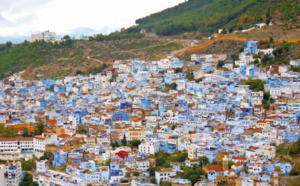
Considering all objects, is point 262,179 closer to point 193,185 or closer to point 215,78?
point 193,185

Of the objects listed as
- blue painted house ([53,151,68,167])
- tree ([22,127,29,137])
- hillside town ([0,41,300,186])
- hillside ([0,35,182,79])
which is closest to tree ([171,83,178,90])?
hillside town ([0,41,300,186])

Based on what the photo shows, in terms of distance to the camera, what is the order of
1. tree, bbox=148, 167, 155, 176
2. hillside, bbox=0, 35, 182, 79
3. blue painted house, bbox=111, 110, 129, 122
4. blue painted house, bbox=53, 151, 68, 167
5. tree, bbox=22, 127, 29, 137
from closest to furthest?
tree, bbox=148, 167, 155, 176 → blue painted house, bbox=53, 151, 68, 167 → tree, bbox=22, 127, 29, 137 → blue painted house, bbox=111, 110, 129, 122 → hillside, bbox=0, 35, 182, 79

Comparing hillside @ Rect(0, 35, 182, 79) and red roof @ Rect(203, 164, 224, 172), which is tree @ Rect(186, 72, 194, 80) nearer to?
hillside @ Rect(0, 35, 182, 79)

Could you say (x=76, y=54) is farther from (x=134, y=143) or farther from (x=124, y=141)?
(x=134, y=143)

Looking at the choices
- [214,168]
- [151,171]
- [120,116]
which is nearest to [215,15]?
[120,116]

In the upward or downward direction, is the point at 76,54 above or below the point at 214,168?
Result: above


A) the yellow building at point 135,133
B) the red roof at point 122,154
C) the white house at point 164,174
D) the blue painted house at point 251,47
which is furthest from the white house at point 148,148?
the blue painted house at point 251,47

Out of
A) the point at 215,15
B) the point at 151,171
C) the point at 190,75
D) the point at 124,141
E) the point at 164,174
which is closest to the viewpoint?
the point at 164,174

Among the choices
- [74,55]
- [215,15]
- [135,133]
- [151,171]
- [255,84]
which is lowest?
[151,171]
